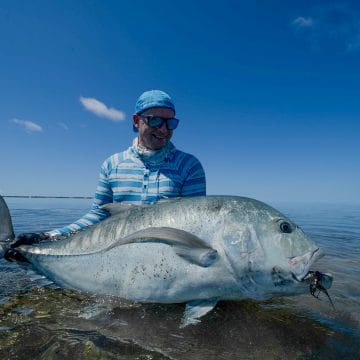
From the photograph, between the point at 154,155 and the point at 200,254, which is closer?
the point at 200,254

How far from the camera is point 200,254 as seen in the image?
2900mm

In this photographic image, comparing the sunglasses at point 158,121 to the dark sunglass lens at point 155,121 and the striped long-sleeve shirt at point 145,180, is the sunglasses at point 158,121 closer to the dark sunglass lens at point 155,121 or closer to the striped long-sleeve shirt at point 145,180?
the dark sunglass lens at point 155,121

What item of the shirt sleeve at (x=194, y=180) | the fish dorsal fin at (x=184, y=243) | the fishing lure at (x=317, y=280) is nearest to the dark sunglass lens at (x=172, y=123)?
the shirt sleeve at (x=194, y=180)

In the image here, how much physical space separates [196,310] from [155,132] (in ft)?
9.80

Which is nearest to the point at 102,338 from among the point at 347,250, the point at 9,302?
the point at 9,302

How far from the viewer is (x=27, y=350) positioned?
270 centimetres

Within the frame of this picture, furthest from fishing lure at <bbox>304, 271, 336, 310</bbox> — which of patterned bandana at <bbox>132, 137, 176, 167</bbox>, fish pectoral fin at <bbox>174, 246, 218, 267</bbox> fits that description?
patterned bandana at <bbox>132, 137, 176, 167</bbox>

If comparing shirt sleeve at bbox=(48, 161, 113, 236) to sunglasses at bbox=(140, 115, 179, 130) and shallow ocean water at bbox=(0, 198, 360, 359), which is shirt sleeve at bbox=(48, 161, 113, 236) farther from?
shallow ocean water at bbox=(0, 198, 360, 359)

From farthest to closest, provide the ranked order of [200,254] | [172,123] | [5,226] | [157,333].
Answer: [172,123], [5,226], [157,333], [200,254]

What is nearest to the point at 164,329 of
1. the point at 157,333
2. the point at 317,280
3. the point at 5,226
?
the point at 157,333

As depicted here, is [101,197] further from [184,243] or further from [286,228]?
[286,228]

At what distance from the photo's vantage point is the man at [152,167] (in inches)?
200

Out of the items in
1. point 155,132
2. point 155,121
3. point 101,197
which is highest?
point 155,121

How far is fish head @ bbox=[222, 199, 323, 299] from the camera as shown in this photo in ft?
9.18
